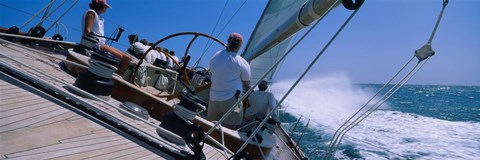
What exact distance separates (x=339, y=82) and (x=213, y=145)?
6043cm

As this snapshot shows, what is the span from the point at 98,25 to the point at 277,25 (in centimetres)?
463

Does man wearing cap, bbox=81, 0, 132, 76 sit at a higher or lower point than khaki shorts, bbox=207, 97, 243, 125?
higher

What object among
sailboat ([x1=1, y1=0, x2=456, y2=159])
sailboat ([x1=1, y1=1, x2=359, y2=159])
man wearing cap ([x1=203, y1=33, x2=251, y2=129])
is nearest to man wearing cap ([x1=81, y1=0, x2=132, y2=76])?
sailboat ([x1=1, y1=0, x2=456, y2=159])

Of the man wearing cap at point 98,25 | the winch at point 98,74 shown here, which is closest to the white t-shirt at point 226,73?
the man wearing cap at point 98,25

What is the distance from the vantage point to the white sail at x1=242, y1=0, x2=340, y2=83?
4.05m

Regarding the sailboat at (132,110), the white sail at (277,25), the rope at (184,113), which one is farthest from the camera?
the white sail at (277,25)

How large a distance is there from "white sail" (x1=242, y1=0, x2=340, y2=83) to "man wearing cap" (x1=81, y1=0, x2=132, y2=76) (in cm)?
227

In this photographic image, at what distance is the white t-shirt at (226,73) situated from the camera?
411 centimetres

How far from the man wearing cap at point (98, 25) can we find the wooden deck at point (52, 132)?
6.17ft

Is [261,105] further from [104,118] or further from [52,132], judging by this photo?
[52,132]

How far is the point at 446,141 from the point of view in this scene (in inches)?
625

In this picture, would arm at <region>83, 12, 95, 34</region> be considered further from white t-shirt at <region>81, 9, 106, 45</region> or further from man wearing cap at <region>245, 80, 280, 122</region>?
man wearing cap at <region>245, 80, 280, 122</region>

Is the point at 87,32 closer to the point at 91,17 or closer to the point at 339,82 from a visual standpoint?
the point at 91,17

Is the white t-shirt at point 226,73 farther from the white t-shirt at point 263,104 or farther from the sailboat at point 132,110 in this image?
the white t-shirt at point 263,104
